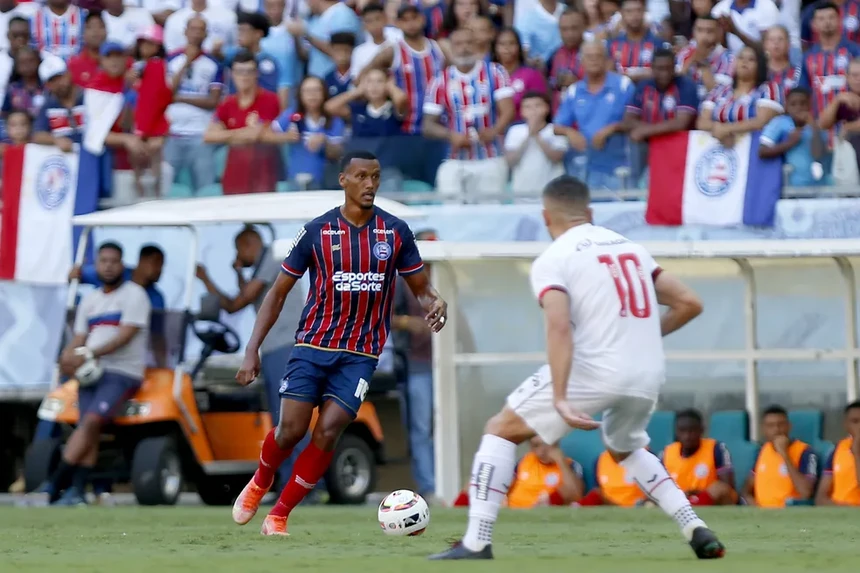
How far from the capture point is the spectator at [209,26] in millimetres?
18984

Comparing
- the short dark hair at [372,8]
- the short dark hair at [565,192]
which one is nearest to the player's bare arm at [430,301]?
the short dark hair at [565,192]

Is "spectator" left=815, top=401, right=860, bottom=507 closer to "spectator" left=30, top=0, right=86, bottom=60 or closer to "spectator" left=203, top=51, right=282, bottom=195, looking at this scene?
"spectator" left=203, top=51, right=282, bottom=195

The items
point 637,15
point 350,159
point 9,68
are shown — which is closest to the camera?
point 350,159

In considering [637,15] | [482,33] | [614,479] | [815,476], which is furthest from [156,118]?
[815,476]

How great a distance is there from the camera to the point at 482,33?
1745cm

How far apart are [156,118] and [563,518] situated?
23.9 ft

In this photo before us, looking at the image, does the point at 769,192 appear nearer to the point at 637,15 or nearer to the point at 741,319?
the point at 741,319

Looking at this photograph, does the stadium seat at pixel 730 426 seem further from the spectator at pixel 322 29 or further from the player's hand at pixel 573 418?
the player's hand at pixel 573 418

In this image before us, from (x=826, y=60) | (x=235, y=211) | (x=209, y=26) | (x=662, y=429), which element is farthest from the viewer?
(x=209, y=26)

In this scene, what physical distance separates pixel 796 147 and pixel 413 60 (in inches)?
164

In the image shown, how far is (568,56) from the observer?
17766 millimetres

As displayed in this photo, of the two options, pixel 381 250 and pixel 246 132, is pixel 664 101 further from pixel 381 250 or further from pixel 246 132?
pixel 381 250

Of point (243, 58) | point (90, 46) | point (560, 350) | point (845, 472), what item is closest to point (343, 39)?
point (243, 58)

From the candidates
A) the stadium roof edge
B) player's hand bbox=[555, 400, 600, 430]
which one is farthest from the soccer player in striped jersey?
the stadium roof edge
